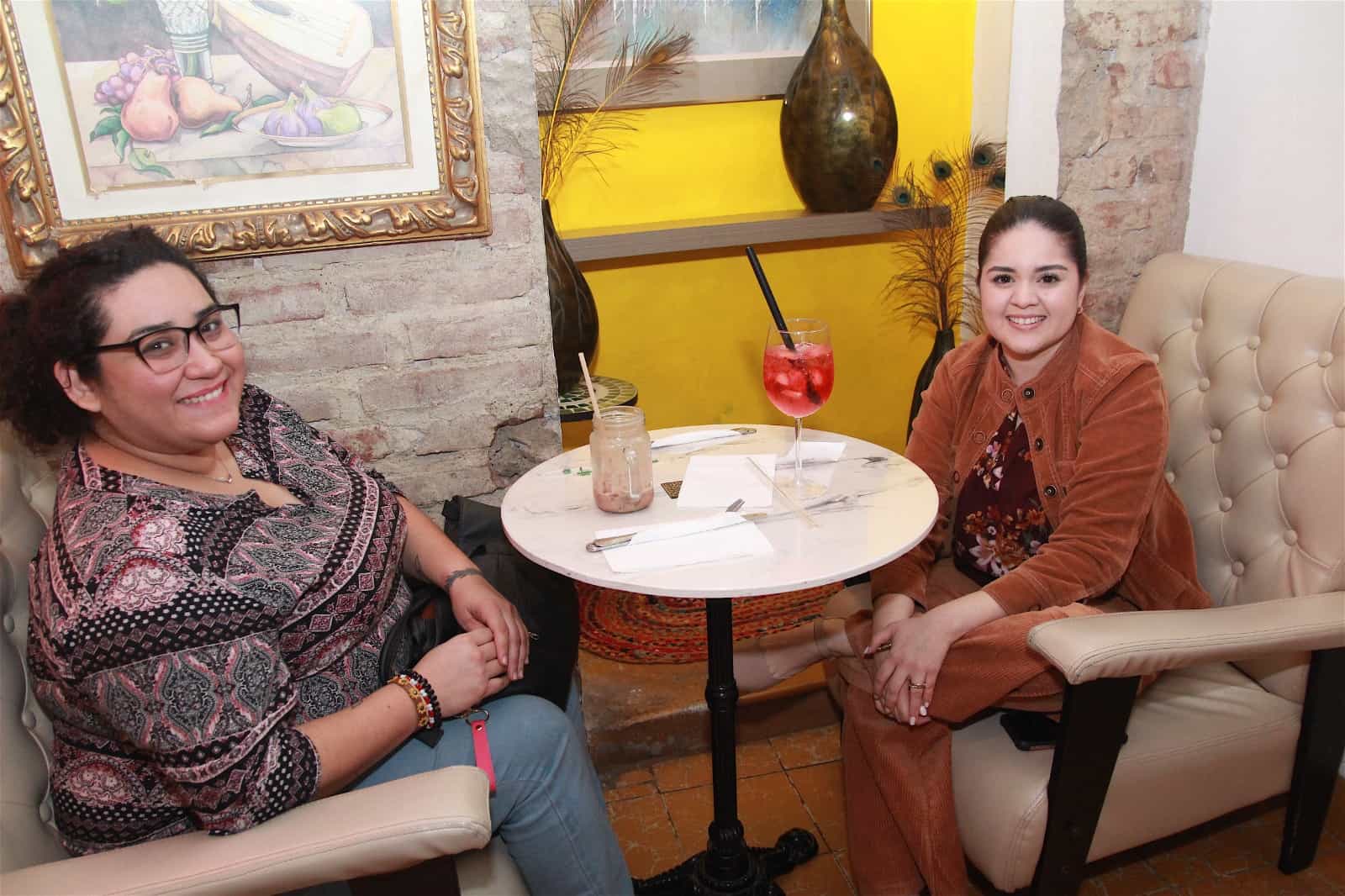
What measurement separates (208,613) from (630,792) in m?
1.29

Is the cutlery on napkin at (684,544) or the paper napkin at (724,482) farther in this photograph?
the paper napkin at (724,482)

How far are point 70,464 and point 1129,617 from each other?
1.49 m

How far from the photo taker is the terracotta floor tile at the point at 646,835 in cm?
192

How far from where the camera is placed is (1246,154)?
2068mm

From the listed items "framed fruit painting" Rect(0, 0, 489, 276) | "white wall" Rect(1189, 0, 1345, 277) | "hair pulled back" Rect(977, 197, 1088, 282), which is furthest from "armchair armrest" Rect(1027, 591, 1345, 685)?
"framed fruit painting" Rect(0, 0, 489, 276)

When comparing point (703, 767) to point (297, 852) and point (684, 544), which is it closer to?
point (684, 544)

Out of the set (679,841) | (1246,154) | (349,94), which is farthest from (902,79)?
(679,841)

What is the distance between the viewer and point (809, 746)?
2.25m

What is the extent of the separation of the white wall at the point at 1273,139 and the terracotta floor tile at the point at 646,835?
5.76 feet

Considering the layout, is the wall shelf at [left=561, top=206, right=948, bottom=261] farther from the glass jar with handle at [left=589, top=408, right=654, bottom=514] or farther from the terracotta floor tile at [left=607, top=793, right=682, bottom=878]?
the terracotta floor tile at [left=607, top=793, right=682, bottom=878]

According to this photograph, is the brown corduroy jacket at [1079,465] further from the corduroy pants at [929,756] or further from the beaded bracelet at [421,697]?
the beaded bracelet at [421,697]

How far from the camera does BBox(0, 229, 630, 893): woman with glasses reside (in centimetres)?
106

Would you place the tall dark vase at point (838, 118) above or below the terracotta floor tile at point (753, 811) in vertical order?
above

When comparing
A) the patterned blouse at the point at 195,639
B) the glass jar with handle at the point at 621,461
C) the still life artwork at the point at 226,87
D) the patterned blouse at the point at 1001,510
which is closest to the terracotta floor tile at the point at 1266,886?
the patterned blouse at the point at 1001,510
